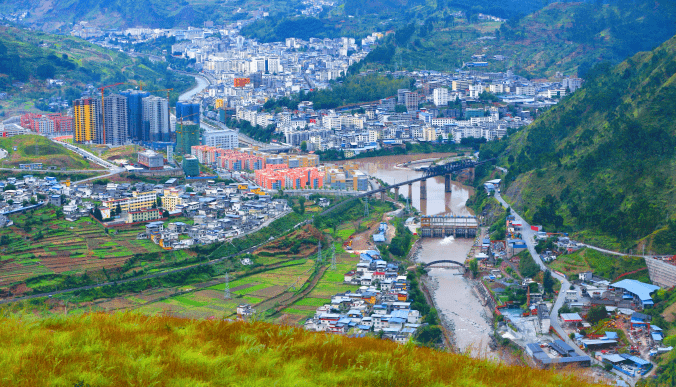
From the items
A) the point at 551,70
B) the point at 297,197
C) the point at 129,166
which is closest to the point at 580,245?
the point at 297,197

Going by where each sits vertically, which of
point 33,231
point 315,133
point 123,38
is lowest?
point 33,231

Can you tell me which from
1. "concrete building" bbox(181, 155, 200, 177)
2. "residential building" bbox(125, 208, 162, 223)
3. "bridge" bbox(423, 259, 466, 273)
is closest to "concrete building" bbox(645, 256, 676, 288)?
"bridge" bbox(423, 259, 466, 273)

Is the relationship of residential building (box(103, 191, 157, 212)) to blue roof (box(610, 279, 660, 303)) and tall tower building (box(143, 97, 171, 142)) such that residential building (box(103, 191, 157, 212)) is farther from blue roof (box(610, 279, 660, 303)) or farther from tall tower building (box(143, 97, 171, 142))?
blue roof (box(610, 279, 660, 303))

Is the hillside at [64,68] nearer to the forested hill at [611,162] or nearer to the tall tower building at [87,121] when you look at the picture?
the tall tower building at [87,121]

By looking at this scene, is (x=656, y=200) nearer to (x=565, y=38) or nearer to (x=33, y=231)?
(x=33, y=231)

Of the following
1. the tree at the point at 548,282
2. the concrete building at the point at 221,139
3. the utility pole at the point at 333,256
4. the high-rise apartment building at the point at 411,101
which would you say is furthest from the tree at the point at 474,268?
the high-rise apartment building at the point at 411,101
